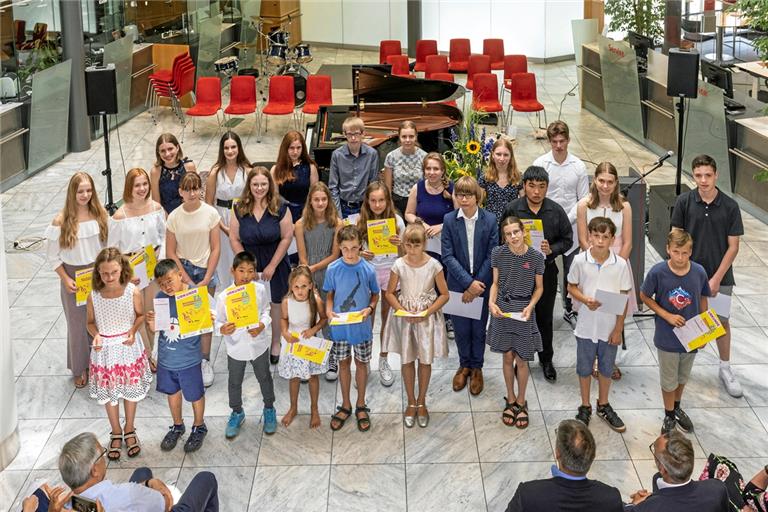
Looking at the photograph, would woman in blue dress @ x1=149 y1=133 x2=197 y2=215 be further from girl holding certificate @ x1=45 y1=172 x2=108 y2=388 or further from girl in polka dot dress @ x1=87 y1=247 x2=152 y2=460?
girl in polka dot dress @ x1=87 y1=247 x2=152 y2=460

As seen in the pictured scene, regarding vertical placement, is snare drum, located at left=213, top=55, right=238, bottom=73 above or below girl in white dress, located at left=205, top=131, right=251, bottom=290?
above

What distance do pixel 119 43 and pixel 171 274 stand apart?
29.6ft

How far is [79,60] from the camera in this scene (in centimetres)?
1368

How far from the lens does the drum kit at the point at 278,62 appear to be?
641 inches

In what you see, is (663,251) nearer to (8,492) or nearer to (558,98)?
(8,492)

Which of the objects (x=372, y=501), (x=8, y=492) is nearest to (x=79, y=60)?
(x=8, y=492)

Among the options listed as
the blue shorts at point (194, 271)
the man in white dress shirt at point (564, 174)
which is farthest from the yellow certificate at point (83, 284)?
the man in white dress shirt at point (564, 174)

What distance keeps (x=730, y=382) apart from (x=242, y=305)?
359cm

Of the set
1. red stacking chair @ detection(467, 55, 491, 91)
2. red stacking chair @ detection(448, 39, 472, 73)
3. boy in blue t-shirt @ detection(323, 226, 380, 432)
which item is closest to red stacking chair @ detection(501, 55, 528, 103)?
red stacking chair @ detection(467, 55, 491, 91)

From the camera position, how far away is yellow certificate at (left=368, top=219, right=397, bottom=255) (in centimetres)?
747

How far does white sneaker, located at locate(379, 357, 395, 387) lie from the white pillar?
2608mm

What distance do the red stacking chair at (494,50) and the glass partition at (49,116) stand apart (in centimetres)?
670

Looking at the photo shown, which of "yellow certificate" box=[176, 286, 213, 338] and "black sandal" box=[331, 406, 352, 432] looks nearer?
"yellow certificate" box=[176, 286, 213, 338]

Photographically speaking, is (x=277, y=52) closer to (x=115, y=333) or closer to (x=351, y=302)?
(x=351, y=302)
